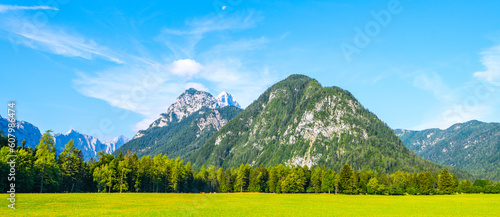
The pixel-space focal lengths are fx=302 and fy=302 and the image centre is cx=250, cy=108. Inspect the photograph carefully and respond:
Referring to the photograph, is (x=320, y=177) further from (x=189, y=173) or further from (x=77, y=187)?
(x=77, y=187)

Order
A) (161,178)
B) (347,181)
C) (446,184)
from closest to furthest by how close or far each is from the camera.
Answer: (161,178) < (347,181) < (446,184)

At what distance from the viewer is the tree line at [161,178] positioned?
8444 centimetres

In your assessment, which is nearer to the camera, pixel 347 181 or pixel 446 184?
pixel 347 181

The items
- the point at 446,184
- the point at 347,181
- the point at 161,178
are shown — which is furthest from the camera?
the point at 446,184

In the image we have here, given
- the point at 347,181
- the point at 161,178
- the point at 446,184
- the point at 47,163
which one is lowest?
the point at 446,184

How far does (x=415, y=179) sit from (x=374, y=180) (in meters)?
22.9

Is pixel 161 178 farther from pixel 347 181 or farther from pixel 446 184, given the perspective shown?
pixel 446 184

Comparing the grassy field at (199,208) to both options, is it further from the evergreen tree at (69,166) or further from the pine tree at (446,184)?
the pine tree at (446,184)

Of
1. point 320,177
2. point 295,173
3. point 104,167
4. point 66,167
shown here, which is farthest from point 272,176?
point 66,167

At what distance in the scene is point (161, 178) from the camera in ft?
435

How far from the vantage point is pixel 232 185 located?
570 feet

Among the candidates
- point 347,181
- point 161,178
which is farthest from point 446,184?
point 161,178

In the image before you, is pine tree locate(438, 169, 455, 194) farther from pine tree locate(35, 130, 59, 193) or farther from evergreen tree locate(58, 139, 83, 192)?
pine tree locate(35, 130, 59, 193)

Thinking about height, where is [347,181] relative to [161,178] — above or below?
below
